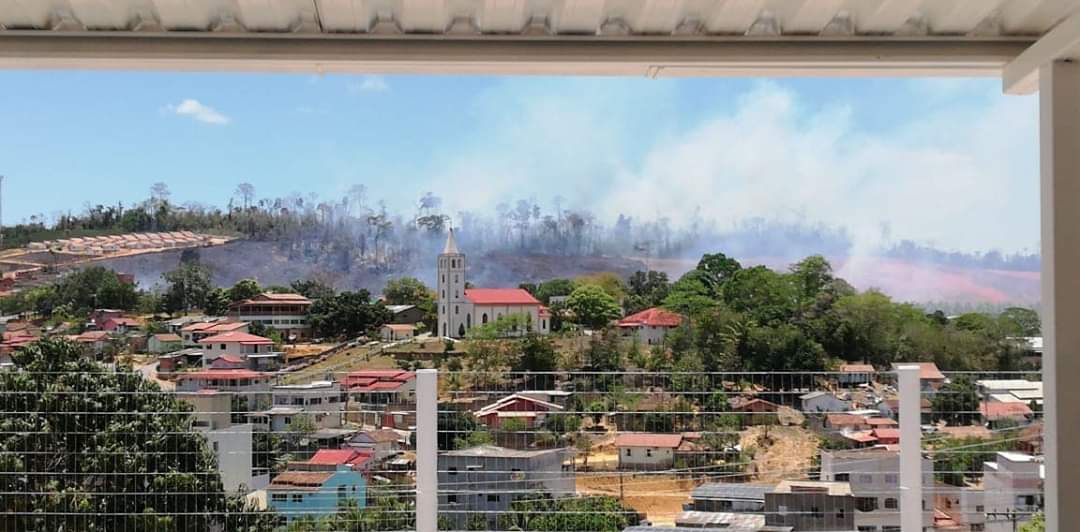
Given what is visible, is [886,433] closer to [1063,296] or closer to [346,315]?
[1063,296]

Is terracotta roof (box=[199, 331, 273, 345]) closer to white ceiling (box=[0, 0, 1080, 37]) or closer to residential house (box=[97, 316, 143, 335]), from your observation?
residential house (box=[97, 316, 143, 335])

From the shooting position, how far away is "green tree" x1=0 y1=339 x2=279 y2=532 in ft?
12.2

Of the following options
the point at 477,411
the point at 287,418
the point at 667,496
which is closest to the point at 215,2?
the point at 477,411

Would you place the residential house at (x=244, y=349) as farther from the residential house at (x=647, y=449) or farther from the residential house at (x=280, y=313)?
the residential house at (x=647, y=449)

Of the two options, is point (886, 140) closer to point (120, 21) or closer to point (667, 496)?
point (667, 496)

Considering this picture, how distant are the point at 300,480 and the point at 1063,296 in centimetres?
328

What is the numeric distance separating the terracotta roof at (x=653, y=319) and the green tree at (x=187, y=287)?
411 centimetres

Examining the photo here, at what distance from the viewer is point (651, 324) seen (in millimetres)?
8312

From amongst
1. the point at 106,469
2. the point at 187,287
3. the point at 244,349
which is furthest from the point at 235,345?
the point at 106,469

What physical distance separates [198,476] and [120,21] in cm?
235

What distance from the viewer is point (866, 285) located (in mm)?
9141

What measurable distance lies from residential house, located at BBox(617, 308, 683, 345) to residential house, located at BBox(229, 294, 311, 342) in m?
3.05

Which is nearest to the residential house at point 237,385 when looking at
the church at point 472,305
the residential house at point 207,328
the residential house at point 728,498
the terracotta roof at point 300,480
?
the terracotta roof at point 300,480

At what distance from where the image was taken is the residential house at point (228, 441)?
3.88 metres
